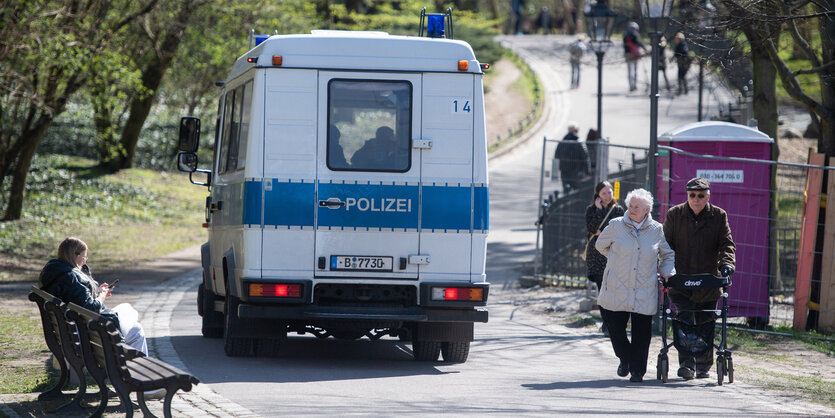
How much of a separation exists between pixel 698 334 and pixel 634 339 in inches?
21.5

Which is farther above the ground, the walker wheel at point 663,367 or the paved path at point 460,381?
the walker wheel at point 663,367

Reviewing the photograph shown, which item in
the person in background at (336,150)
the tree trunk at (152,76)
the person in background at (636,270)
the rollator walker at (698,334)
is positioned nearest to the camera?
the rollator walker at (698,334)

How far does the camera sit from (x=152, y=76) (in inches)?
1113

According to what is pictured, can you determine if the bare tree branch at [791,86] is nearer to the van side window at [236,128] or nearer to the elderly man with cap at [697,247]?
the elderly man with cap at [697,247]

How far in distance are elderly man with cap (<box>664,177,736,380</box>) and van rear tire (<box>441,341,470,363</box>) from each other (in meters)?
1.92

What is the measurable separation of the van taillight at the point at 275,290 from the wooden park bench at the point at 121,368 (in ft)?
7.70

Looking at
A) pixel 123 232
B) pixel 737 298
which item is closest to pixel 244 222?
pixel 737 298

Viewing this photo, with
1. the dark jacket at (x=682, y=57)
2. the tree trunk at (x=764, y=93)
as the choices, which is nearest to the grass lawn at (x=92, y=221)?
the dark jacket at (x=682, y=57)

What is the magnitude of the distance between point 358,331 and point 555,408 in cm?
305

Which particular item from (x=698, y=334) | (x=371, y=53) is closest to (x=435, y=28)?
(x=371, y=53)

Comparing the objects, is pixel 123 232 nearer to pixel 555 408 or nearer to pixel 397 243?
pixel 397 243

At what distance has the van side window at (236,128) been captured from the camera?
9.88 metres

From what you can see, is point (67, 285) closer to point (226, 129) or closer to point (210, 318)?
point (226, 129)

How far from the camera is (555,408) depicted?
770 centimetres
